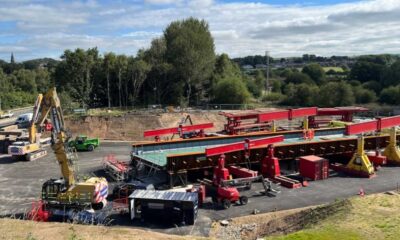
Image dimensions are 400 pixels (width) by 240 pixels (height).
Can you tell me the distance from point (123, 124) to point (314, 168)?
25.0 m

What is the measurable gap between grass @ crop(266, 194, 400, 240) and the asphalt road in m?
3.36

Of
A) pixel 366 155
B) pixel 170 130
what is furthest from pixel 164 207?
pixel 366 155

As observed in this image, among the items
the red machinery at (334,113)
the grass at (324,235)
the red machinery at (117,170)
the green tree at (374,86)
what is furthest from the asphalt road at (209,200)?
the green tree at (374,86)

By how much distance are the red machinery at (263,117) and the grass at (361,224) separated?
595 inches

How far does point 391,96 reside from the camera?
230 feet

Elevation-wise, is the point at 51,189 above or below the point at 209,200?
above

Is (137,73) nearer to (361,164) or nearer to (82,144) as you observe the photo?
(82,144)

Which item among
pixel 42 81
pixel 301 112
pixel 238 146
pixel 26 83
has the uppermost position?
pixel 42 81

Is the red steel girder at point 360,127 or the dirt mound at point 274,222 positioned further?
the red steel girder at point 360,127

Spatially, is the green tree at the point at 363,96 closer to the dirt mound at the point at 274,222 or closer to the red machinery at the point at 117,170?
the red machinery at the point at 117,170

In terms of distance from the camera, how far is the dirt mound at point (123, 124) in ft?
145

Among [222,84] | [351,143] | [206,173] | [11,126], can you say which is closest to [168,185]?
[206,173]

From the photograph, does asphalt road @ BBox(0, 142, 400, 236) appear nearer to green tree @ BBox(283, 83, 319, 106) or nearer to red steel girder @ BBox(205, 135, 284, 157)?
red steel girder @ BBox(205, 135, 284, 157)

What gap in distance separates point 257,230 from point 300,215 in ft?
7.23
